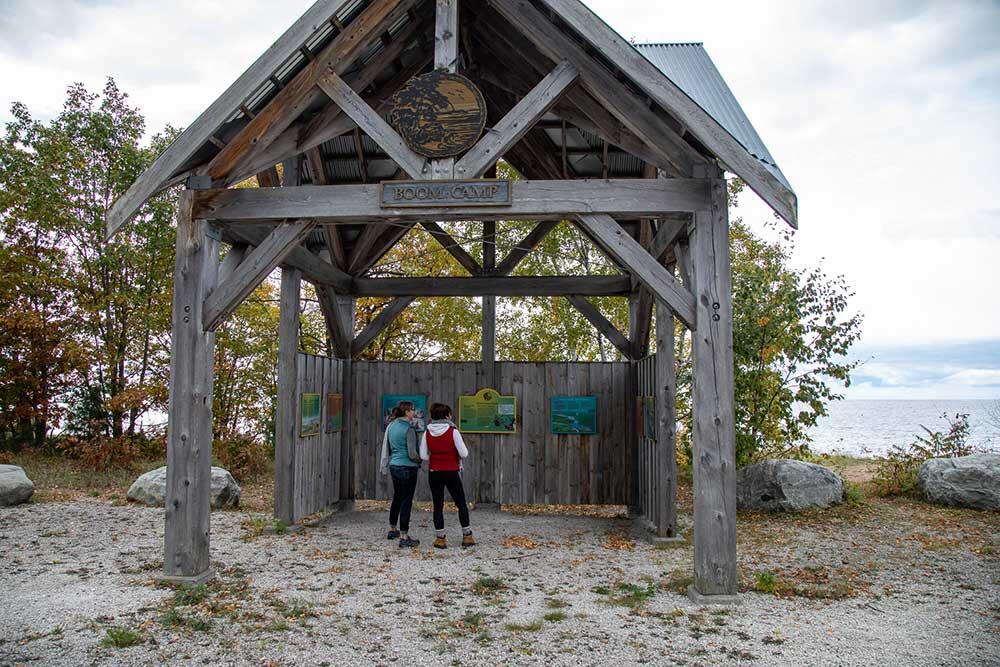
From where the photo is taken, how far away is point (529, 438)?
11.9 m

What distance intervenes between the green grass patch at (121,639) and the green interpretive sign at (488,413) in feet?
22.6

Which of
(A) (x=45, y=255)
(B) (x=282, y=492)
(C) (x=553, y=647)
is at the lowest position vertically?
(C) (x=553, y=647)

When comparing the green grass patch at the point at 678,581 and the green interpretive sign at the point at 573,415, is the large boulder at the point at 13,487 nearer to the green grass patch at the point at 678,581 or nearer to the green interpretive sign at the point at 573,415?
the green interpretive sign at the point at 573,415

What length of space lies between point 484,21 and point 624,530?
6899mm

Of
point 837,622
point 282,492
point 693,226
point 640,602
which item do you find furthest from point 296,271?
point 837,622

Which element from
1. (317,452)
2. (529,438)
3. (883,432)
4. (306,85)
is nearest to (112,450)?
(317,452)

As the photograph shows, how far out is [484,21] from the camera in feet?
28.7

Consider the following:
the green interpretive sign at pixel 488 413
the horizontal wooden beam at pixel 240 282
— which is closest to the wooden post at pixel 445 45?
the horizontal wooden beam at pixel 240 282

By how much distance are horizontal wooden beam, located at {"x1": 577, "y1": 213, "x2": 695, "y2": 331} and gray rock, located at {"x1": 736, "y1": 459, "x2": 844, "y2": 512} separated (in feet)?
18.7

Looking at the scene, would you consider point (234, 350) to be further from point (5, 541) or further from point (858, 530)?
point (858, 530)

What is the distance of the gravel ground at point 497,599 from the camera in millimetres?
5223

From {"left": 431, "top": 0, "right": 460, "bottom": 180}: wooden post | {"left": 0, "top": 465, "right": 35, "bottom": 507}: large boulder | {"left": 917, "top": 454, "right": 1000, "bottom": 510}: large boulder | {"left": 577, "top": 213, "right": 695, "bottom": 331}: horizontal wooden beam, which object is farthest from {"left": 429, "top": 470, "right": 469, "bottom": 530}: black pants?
{"left": 917, "top": 454, "right": 1000, "bottom": 510}: large boulder

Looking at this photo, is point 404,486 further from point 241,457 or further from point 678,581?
point 241,457

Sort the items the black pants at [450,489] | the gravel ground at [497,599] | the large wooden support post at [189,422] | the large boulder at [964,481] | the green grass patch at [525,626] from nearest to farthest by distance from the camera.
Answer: the gravel ground at [497,599]
the green grass patch at [525,626]
the large wooden support post at [189,422]
the black pants at [450,489]
the large boulder at [964,481]
